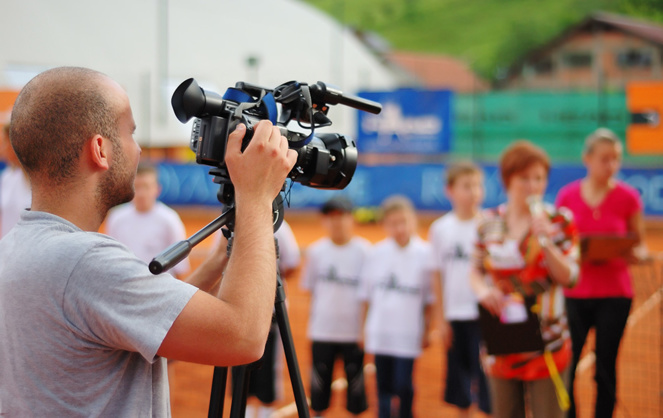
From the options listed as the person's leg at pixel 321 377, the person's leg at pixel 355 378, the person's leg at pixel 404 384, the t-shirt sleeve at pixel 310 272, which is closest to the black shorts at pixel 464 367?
the person's leg at pixel 404 384

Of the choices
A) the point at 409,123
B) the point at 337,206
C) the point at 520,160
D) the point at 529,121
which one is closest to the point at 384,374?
the point at 337,206

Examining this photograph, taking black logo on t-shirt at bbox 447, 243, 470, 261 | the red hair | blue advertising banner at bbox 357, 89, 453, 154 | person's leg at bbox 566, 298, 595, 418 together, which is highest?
blue advertising banner at bbox 357, 89, 453, 154

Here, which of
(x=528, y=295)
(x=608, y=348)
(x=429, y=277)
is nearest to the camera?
(x=528, y=295)

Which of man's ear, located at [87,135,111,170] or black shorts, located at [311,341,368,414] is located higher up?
man's ear, located at [87,135,111,170]

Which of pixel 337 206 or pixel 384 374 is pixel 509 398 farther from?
pixel 337 206

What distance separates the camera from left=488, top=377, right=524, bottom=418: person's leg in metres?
3.67

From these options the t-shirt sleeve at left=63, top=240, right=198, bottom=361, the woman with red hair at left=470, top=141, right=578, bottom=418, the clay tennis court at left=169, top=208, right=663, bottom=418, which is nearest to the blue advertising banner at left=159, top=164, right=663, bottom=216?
the clay tennis court at left=169, top=208, right=663, bottom=418

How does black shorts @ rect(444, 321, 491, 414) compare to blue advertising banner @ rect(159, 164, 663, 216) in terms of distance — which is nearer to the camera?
black shorts @ rect(444, 321, 491, 414)

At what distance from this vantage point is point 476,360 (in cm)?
496

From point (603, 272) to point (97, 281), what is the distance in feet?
13.3

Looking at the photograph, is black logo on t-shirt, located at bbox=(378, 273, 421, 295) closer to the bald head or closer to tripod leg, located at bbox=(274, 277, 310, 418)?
tripod leg, located at bbox=(274, 277, 310, 418)

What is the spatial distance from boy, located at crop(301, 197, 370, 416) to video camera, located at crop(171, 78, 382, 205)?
10.2 feet

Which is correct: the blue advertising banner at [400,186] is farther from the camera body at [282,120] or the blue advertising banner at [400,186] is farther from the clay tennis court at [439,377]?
the camera body at [282,120]

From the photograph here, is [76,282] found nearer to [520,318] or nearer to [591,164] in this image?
[520,318]
